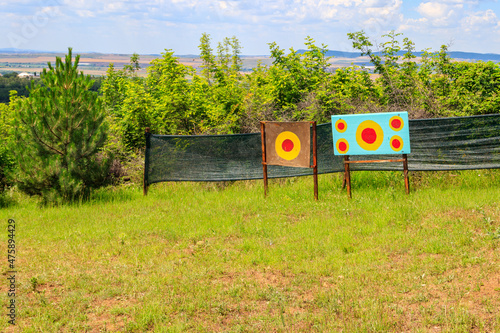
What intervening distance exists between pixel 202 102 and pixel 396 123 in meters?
7.82

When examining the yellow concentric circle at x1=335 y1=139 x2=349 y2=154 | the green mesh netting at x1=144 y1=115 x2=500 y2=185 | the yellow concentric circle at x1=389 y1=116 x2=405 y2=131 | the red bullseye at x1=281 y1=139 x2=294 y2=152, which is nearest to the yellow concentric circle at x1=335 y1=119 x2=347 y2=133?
the yellow concentric circle at x1=335 y1=139 x2=349 y2=154

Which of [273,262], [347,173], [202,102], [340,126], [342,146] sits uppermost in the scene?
[202,102]

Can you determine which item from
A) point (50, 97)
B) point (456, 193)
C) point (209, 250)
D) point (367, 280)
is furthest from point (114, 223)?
point (456, 193)

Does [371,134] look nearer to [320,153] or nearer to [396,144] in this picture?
[396,144]

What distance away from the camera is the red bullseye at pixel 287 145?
10.6 m

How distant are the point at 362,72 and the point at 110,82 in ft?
40.2

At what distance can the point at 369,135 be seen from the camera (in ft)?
33.3

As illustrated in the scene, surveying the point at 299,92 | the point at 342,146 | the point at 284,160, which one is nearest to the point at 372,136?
the point at 342,146

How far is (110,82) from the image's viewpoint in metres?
22.2

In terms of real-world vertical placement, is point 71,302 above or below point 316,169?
below

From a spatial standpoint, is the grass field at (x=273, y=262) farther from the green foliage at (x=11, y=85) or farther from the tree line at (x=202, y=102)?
the green foliage at (x=11, y=85)

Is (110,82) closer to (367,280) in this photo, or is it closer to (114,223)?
(114,223)

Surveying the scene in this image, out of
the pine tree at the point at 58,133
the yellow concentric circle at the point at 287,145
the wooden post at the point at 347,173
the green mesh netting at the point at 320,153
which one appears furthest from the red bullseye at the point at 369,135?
the pine tree at the point at 58,133

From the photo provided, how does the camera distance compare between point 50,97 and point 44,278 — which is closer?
point 44,278
